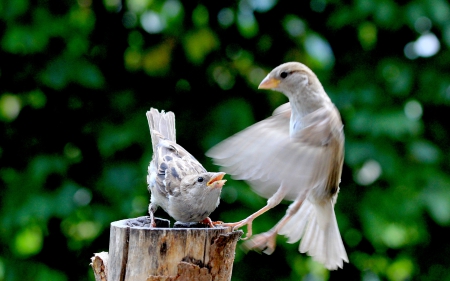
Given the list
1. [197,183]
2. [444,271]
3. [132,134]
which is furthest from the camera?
[444,271]

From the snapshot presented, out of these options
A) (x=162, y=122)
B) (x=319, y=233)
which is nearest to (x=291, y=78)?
(x=162, y=122)

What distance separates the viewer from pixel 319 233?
136 inches

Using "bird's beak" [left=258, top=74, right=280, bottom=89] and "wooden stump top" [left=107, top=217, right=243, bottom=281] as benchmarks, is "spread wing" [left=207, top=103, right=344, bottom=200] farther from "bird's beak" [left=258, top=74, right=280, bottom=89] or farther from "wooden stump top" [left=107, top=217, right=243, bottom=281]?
"wooden stump top" [left=107, top=217, right=243, bottom=281]

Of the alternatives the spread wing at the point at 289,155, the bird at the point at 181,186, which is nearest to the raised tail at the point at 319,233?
the spread wing at the point at 289,155

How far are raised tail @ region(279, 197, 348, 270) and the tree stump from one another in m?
1.07

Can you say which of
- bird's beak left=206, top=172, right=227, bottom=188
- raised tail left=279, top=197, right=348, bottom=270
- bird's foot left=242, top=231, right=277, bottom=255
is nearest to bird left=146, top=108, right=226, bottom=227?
bird's beak left=206, top=172, right=227, bottom=188

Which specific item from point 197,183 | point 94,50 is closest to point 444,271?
point 197,183

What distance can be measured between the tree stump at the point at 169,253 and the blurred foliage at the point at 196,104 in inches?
56.0

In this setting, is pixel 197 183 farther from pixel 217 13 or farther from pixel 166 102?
pixel 217 13

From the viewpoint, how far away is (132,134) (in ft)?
12.8

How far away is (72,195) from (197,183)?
4.65 ft

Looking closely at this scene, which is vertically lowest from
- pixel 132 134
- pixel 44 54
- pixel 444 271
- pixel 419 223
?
pixel 444 271

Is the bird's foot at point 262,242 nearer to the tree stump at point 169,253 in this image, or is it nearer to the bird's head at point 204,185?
the bird's head at point 204,185

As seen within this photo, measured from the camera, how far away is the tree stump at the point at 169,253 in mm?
2326
